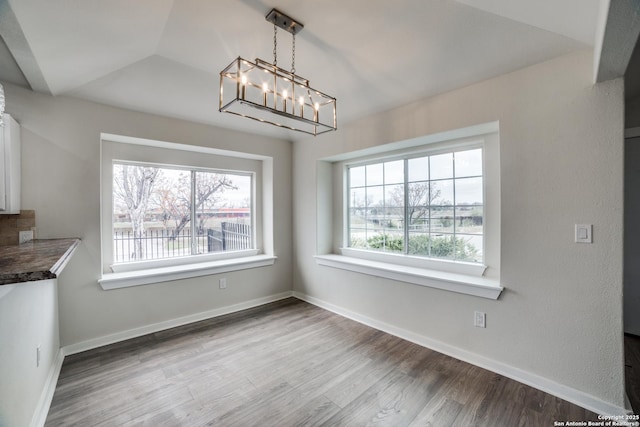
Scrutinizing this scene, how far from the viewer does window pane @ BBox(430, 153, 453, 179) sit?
9.37 ft

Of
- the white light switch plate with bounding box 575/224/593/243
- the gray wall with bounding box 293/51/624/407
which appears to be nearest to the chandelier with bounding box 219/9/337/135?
the gray wall with bounding box 293/51/624/407

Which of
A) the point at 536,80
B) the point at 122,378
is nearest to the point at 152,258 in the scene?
the point at 122,378

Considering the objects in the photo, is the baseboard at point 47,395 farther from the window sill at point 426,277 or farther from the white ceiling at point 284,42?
the window sill at point 426,277

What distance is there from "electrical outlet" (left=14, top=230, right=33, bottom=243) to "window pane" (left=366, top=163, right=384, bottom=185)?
3446 mm

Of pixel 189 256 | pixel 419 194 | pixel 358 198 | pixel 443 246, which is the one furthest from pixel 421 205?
pixel 189 256

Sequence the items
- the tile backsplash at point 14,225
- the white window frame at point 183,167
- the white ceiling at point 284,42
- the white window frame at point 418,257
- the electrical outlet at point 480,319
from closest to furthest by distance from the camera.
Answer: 1. the white ceiling at point 284,42
2. the tile backsplash at point 14,225
3. the electrical outlet at point 480,319
4. the white window frame at point 418,257
5. the white window frame at point 183,167

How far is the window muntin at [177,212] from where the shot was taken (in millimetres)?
3137

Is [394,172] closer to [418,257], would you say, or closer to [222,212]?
[418,257]

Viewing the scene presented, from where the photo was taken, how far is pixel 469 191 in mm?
2707

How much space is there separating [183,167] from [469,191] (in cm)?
337

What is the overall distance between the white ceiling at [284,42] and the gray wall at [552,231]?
0.24 meters

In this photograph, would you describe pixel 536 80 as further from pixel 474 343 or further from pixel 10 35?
pixel 10 35

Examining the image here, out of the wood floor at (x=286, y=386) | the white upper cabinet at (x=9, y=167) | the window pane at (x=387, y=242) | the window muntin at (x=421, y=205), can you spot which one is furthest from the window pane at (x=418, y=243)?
the white upper cabinet at (x=9, y=167)

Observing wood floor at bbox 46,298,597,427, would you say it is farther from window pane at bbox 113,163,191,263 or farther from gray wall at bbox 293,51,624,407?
window pane at bbox 113,163,191,263
